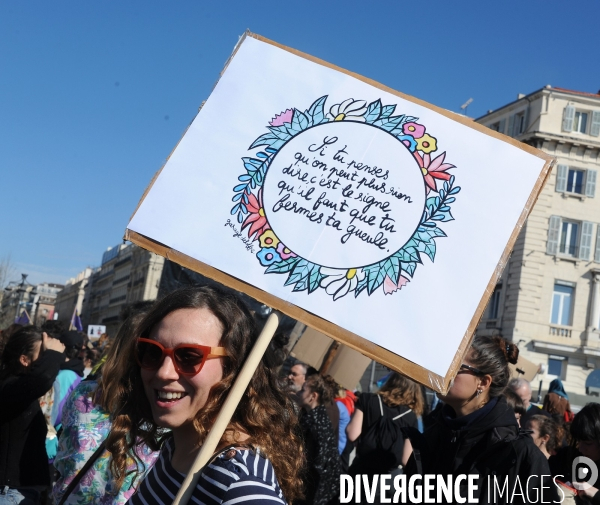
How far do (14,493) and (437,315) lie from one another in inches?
119

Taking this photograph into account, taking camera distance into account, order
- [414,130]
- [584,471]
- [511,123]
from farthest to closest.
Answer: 1. [511,123]
2. [584,471]
3. [414,130]

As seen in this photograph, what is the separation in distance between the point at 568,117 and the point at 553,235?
5.51 metres

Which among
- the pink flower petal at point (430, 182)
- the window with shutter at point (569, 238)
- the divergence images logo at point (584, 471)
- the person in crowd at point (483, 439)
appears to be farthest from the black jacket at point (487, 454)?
the window with shutter at point (569, 238)

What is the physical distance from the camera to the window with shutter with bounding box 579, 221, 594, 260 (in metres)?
34.4

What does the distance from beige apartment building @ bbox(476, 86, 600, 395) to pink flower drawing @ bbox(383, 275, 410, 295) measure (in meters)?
32.6

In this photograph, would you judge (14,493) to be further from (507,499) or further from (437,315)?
(437,315)

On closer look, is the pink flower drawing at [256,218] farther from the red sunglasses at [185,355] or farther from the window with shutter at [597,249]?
the window with shutter at [597,249]

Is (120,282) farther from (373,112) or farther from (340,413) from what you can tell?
(373,112)

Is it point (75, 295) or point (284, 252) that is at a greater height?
point (75, 295)

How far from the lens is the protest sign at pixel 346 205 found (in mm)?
2219

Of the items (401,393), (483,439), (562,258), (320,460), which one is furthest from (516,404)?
(562,258)

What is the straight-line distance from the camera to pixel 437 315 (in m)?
2.19

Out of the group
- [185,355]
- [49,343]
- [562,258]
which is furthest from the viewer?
[562,258]

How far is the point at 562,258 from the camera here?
112 ft
